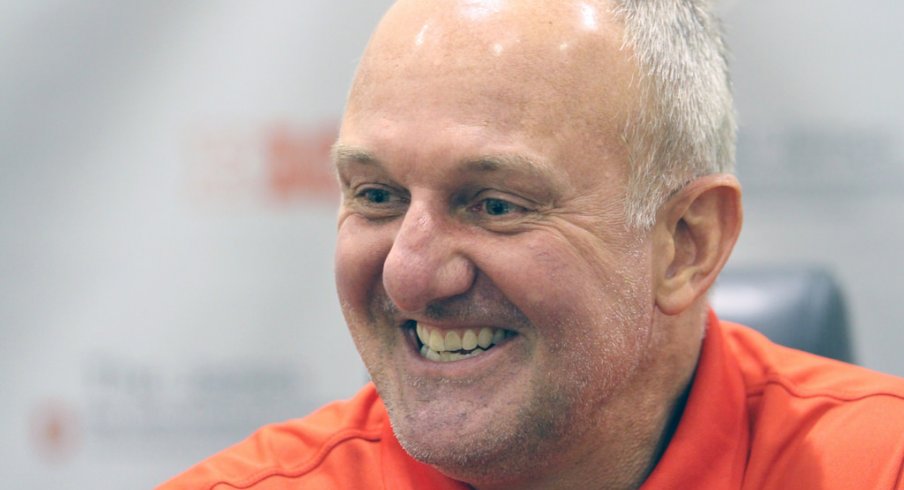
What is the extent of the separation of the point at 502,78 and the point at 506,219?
146 mm

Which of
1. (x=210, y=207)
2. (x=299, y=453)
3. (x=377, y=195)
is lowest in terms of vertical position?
(x=299, y=453)

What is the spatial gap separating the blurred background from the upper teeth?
1.39 meters

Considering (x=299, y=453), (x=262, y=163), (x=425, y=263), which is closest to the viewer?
(x=425, y=263)

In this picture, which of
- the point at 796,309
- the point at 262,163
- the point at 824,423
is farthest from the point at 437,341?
the point at 262,163

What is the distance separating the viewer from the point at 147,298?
2.58 m

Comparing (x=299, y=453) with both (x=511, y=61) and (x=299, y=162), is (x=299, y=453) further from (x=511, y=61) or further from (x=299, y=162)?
(x=299, y=162)

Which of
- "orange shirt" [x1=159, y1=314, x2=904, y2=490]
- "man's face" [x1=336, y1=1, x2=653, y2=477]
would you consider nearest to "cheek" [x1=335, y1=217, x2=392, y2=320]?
"man's face" [x1=336, y1=1, x2=653, y2=477]

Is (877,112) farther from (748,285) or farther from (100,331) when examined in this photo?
(100,331)

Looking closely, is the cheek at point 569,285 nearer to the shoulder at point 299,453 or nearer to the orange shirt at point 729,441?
the orange shirt at point 729,441

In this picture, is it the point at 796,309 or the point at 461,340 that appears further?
the point at 796,309

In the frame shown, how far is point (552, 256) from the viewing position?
1.19 meters

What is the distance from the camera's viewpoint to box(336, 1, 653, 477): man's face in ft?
3.84

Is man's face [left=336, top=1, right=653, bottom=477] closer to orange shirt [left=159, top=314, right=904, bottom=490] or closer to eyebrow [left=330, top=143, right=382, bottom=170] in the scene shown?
eyebrow [left=330, top=143, right=382, bottom=170]

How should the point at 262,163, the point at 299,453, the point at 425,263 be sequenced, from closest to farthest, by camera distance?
the point at 425,263
the point at 299,453
the point at 262,163
